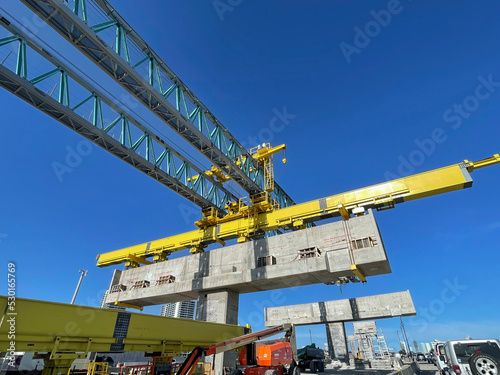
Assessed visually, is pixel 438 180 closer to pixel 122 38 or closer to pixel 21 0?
pixel 122 38

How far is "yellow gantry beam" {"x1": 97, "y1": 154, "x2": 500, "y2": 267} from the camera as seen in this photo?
47.4 feet

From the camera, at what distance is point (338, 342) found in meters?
27.5

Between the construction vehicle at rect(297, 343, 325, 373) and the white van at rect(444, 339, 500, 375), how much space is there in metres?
12.4

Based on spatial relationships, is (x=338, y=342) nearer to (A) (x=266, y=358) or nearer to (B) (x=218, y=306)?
(B) (x=218, y=306)

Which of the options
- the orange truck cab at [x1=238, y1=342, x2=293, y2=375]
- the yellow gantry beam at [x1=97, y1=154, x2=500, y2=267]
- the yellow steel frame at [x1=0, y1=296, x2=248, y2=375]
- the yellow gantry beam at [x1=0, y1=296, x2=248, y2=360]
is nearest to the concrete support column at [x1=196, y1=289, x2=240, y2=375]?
the yellow gantry beam at [x1=97, y1=154, x2=500, y2=267]

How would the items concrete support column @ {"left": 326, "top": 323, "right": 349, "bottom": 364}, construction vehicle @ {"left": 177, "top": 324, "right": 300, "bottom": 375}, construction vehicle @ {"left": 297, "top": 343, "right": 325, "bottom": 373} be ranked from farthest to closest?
1. concrete support column @ {"left": 326, "top": 323, "right": 349, "bottom": 364}
2. construction vehicle @ {"left": 297, "top": 343, "right": 325, "bottom": 373}
3. construction vehicle @ {"left": 177, "top": 324, "right": 300, "bottom": 375}

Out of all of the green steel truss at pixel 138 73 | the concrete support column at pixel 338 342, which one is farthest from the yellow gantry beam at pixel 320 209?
the concrete support column at pixel 338 342

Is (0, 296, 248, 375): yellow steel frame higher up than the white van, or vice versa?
(0, 296, 248, 375): yellow steel frame

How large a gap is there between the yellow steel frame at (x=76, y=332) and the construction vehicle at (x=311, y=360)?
40.3 ft

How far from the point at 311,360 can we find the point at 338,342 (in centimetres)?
1016

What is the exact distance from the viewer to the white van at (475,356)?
25.4ft

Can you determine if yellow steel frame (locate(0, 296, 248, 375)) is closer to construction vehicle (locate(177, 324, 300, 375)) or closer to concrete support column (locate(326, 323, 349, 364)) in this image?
construction vehicle (locate(177, 324, 300, 375))

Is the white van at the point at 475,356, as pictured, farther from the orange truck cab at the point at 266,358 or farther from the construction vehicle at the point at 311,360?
the construction vehicle at the point at 311,360

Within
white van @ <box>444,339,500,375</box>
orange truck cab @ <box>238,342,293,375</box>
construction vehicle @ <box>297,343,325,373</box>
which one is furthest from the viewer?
construction vehicle @ <box>297,343,325,373</box>
